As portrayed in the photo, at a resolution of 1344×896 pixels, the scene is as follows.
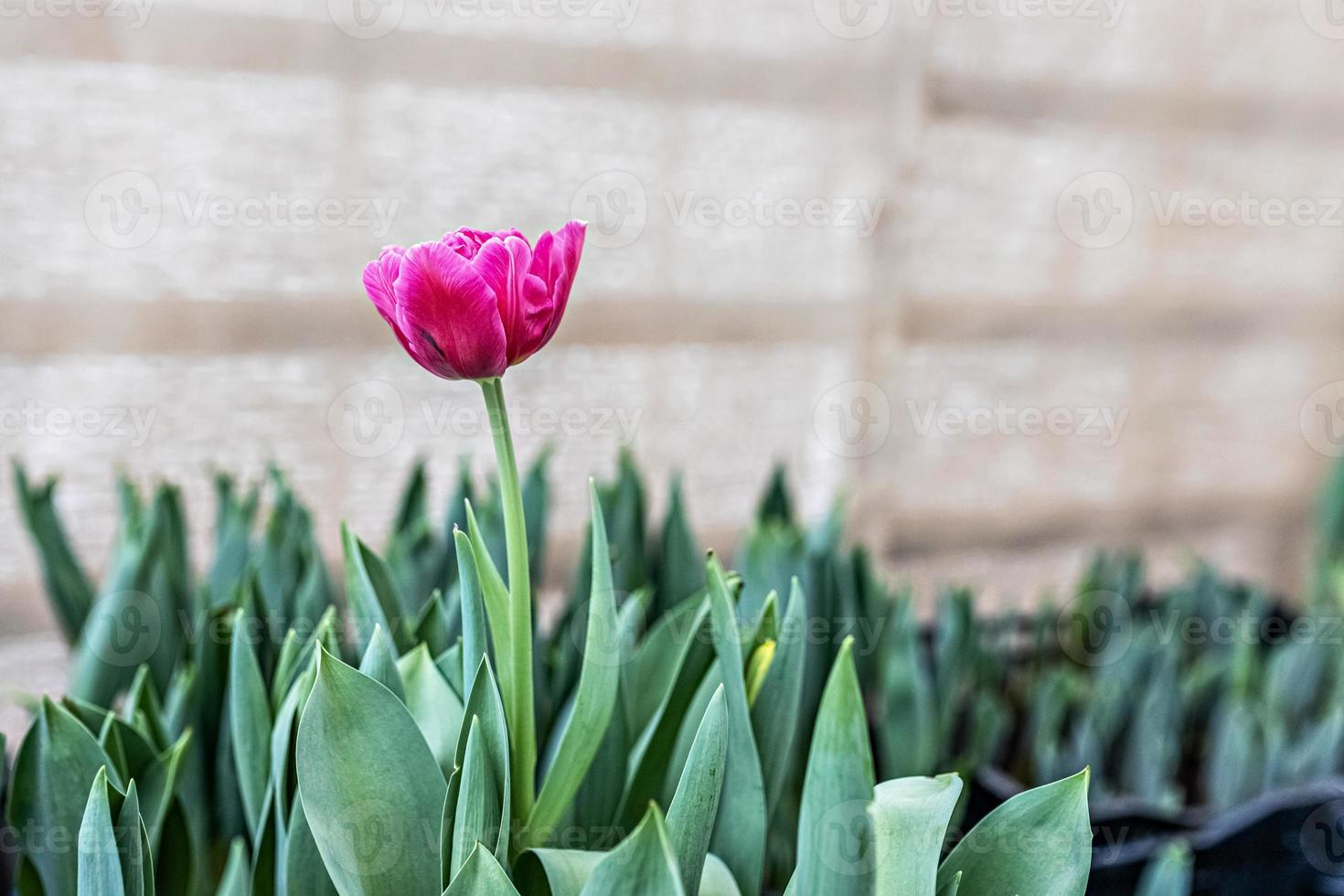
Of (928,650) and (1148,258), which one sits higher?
(1148,258)

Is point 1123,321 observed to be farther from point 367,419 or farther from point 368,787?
point 368,787

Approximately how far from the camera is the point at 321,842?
0.32m

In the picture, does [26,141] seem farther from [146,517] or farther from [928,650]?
[928,650]

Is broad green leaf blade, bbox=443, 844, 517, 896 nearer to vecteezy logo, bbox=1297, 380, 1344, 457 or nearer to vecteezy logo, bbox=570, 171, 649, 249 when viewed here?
vecteezy logo, bbox=570, 171, 649, 249

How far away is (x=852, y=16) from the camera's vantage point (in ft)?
3.45

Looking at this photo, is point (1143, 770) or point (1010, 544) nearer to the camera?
point (1143, 770)

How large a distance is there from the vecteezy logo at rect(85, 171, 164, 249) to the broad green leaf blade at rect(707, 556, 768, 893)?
691mm

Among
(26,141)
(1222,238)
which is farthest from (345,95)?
(1222,238)

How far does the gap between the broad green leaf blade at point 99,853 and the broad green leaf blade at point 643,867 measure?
0.15 meters

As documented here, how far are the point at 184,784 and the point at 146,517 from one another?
0.68ft

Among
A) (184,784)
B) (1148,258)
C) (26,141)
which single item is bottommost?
(184,784)

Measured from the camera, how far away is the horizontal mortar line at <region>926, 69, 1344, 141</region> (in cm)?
112
